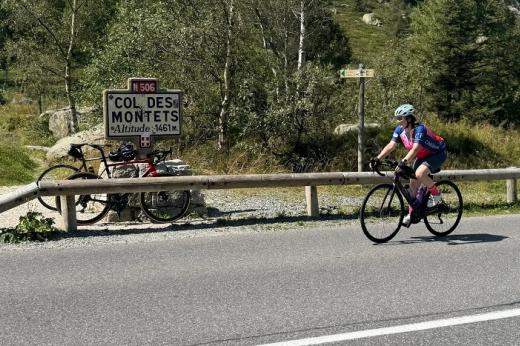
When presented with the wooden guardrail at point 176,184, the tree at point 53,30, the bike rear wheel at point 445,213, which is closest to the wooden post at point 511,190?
the wooden guardrail at point 176,184

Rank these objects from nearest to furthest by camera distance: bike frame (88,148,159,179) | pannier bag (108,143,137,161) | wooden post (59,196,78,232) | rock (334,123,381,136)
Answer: wooden post (59,196,78,232)
bike frame (88,148,159,179)
pannier bag (108,143,137,161)
rock (334,123,381,136)

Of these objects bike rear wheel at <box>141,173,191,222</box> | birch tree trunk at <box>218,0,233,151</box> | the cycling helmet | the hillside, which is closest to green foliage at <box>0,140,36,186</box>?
birch tree trunk at <box>218,0,233,151</box>

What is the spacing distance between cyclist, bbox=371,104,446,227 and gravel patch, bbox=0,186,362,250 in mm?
1739

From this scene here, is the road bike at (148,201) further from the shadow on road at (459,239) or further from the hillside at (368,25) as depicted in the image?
the hillside at (368,25)

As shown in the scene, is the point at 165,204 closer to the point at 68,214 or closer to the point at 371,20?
the point at 68,214

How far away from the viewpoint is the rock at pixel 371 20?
116681 millimetres

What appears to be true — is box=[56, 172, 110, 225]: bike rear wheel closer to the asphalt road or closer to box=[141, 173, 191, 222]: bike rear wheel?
box=[141, 173, 191, 222]: bike rear wheel

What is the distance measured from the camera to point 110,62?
18.3 m

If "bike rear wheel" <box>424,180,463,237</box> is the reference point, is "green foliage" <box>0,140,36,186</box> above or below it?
above

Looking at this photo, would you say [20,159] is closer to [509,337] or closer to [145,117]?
[145,117]

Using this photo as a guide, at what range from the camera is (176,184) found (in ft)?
31.2

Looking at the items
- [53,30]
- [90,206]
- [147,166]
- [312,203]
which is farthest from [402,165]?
[53,30]

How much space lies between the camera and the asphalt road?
16.0 feet

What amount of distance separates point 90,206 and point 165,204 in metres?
1.53
